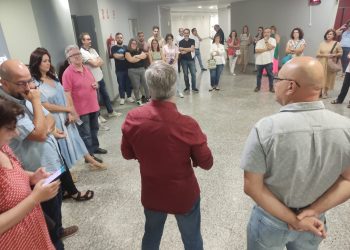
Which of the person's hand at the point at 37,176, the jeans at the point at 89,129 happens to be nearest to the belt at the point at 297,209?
the person's hand at the point at 37,176

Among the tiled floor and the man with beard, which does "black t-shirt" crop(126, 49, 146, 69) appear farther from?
the tiled floor

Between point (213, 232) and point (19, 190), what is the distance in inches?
57.5

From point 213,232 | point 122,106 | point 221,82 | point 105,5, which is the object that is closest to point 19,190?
point 213,232

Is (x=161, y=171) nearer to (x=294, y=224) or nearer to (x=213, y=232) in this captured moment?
(x=294, y=224)

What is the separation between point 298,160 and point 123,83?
5061 millimetres

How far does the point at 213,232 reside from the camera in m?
2.04

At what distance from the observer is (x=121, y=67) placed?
217 inches

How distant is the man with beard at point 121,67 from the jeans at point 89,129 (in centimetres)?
250

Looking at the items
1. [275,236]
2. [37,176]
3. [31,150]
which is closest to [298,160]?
[275,236]

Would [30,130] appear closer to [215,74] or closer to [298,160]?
[298,160]

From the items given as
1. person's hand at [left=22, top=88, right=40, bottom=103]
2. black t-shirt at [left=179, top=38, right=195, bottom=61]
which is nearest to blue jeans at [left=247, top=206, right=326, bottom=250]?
person's hand at [left=22, top=88, right=40, bottom=103]

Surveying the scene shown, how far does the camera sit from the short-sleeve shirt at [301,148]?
3.10 feet

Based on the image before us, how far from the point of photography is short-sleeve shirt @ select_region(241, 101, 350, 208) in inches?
37.1

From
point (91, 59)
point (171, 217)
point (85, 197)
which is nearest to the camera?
point (171, 217)
